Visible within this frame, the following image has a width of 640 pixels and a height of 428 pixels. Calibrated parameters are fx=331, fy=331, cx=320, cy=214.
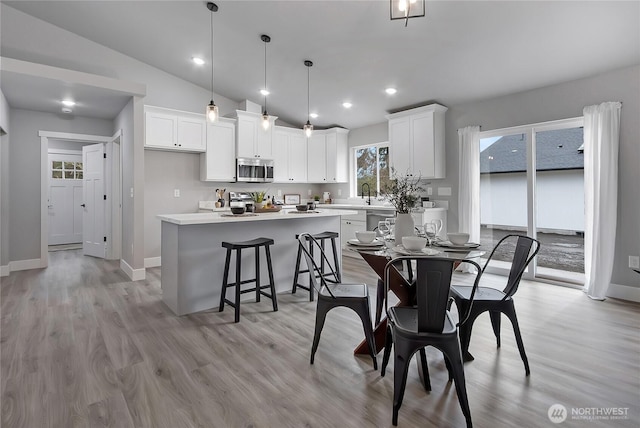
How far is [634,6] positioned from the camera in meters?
2.75

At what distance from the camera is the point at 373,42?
382 centimetres

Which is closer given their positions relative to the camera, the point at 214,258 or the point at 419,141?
the point at 214,258

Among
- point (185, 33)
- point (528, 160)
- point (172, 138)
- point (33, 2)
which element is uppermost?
point (33, 2)

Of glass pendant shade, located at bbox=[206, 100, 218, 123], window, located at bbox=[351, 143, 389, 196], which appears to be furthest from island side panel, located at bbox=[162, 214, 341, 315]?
window, located at bbox=[351, 143, 389, 196]

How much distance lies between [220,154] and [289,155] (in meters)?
1.44

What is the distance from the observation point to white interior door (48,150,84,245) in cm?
727

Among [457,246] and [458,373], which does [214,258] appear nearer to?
[457,246]

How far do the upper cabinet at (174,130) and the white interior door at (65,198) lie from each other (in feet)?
12.6

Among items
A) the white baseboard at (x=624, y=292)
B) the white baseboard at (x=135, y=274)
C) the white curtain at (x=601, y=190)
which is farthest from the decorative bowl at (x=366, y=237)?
the white baseboard at (x=135, y=274)

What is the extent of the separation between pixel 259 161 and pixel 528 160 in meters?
4.31

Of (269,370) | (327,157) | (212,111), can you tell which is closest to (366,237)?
(269,370)

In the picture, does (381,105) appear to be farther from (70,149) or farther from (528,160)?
(70,149)

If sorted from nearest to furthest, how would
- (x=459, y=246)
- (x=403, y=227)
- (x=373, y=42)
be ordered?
(x=459, y=246) → (x=403, y=227) → (x=373, y=42)

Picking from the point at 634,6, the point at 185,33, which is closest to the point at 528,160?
the point at 634,6
